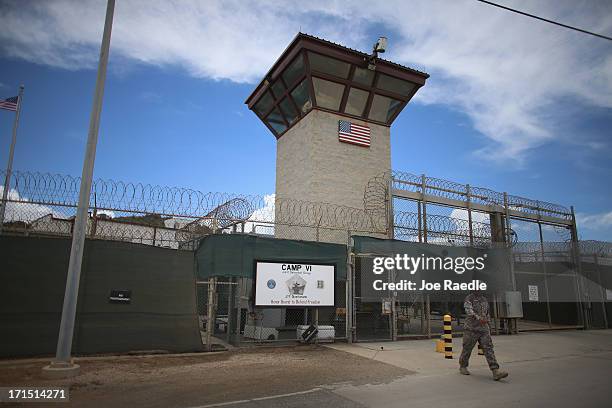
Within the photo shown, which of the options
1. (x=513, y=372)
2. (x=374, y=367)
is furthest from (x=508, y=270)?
(x=374, y=367)

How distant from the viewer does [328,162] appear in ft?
61.2

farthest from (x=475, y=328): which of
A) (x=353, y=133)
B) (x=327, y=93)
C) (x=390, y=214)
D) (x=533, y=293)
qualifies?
(x=327, y=93)

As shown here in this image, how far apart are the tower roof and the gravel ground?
40.4ft

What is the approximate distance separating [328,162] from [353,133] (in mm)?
2124

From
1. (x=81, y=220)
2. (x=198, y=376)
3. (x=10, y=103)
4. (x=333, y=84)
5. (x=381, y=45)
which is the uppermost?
(x=381, y=45)

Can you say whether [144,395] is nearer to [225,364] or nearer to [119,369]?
[119,369]

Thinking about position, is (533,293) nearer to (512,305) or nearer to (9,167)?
(512,305)

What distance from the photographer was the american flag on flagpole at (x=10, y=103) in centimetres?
1306

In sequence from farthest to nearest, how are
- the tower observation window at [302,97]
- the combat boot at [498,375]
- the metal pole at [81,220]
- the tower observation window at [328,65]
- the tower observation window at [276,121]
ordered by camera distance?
the tower observation window at [276,121] < the tower observation window at [302,97] < the tower observation window at [328,65] < the combat boot at [498,375] < the metal pole at [81,220]

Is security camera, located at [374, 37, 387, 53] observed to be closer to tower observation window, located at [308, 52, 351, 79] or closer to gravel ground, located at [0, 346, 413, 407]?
tower observation window, located at [308, 52, 351, 79]

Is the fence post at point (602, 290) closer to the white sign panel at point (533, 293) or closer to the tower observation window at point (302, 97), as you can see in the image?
the white sign panel at point (533, 293)

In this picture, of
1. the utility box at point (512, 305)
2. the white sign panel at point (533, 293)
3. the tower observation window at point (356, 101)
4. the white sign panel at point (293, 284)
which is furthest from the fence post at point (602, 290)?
the white sign panel at point (293, 284)

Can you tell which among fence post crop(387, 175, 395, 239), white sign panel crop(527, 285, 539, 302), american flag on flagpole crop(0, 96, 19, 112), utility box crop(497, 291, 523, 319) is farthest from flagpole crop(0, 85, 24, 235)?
white sign panel crop(527, 285, 539, 302)

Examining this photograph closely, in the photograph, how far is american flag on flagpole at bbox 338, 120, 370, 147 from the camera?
19234 mm
